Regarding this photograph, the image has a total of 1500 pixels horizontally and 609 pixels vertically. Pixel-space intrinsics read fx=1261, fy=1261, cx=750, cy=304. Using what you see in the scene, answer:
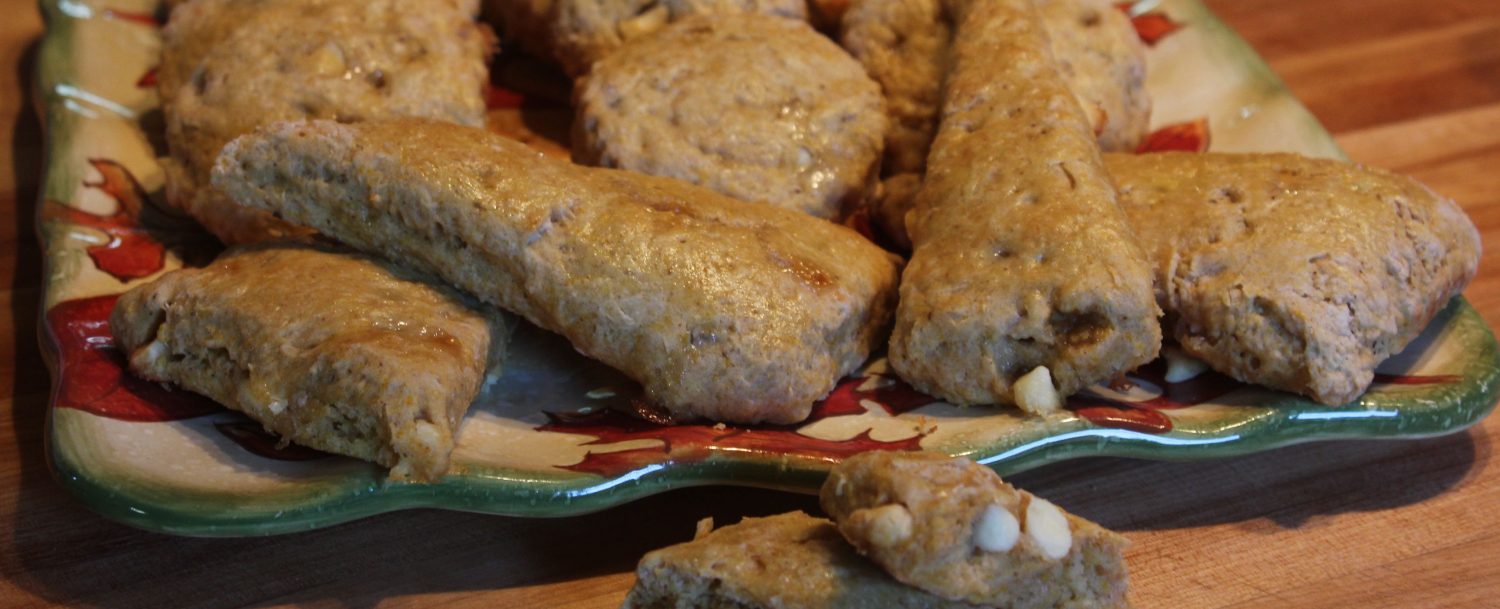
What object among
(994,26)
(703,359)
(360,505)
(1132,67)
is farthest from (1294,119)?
(360,505)

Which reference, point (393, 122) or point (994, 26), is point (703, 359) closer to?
point (393, 122)

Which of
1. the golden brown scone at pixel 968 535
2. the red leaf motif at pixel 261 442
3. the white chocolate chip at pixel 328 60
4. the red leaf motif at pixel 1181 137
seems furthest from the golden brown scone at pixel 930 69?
the red leaf motif at pixel 261 442

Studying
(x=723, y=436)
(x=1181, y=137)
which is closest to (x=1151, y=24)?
(x=1181, y=137)

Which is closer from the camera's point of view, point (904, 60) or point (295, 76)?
point (295, 76)

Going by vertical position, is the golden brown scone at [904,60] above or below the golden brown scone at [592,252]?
above

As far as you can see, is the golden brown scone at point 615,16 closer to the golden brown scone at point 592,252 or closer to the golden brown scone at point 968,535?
the golden brown scone at point 592,252

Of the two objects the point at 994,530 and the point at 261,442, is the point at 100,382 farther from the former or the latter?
the point at 994,530
